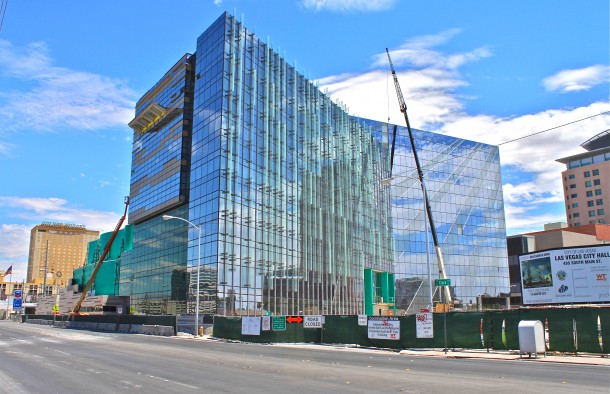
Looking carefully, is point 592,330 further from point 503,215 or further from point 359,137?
point 503,215

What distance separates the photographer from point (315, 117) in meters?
73.8

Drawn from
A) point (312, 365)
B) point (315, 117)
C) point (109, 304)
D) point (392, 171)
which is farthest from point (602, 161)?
point (312, 365)

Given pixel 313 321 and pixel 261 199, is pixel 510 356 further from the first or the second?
pixel 261 199

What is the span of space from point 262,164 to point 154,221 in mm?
22853

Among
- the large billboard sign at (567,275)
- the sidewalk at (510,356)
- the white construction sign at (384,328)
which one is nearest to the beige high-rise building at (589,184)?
the large billboard sign at (567,275)

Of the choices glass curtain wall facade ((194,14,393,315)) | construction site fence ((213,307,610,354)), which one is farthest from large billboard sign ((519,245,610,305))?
glass curtain wall facade ((194,14,393,315))

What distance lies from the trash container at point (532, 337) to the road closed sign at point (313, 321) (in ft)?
47.4

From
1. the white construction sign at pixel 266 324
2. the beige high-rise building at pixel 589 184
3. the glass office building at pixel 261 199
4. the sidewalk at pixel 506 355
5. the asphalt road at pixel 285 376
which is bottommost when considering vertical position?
the sidewalk at pixel 506 355

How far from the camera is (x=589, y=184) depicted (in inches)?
6053

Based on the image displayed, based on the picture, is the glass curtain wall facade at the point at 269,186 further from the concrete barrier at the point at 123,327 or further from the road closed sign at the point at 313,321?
the road closed sign at the point at 313,321

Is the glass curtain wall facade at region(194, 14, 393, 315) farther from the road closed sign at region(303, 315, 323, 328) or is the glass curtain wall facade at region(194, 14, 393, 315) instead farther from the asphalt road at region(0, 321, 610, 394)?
the asphalt road at region(0, 321, 610, 394)

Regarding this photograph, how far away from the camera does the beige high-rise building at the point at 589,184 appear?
492ft

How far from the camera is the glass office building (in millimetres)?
56844

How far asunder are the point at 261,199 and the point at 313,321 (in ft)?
95.3
